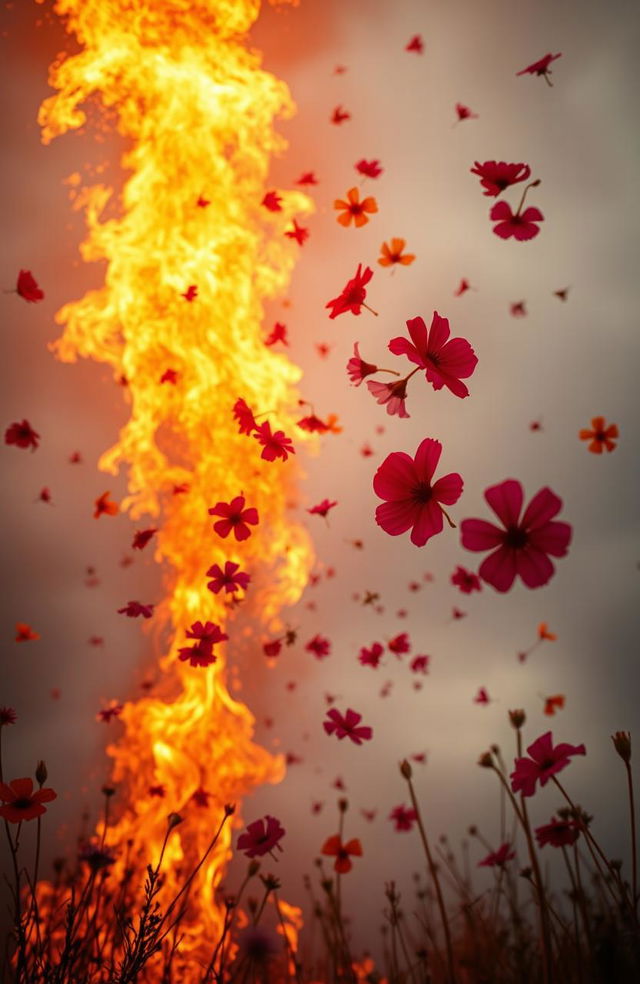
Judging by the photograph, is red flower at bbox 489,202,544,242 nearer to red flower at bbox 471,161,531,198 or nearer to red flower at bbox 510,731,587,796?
red flower at bbox 471,161,531,198

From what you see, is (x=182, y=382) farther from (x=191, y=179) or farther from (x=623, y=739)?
(x=623, y=739)

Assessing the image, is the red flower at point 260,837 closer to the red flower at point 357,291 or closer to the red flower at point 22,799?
the red flower at point 22,799

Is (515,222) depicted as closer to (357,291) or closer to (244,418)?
(357,291)

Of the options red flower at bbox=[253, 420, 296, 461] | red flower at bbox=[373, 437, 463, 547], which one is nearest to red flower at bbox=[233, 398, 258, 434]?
red flower at bbox=[253, 420, 296, 461]

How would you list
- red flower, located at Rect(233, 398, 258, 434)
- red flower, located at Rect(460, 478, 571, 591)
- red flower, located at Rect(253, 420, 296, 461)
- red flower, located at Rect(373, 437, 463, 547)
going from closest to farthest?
1. red flower, located at Rect(460, 478, 571, 591)
2. red flower, located at Rect(373, 437, 463, 547)
3. red flower, located at Rect(253, 420, 296, 461)
4. red flower, located at Rect(233, 398, 258, 434)

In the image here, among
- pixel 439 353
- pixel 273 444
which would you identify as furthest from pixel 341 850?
pixel 439 353
